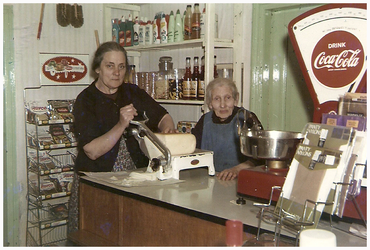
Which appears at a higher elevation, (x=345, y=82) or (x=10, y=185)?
(x=345, y=82)

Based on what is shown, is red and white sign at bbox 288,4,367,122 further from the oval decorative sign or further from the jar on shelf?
the oval decorative sign

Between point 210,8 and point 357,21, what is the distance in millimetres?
1744

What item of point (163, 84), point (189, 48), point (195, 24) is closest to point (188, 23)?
point (195, 24)

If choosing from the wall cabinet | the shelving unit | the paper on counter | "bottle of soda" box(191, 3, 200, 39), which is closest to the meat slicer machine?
the paper on counter

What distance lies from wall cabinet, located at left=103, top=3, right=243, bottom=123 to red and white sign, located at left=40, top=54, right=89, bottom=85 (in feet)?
1.25

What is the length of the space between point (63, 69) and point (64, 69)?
A: 11mm

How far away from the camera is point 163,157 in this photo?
88.5 inches

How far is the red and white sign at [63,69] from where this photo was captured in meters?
3.75

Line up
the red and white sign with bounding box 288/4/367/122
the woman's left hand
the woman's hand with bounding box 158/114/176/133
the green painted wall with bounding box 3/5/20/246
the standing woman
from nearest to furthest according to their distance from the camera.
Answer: the red and white sign with bounding box 288/4/367/122, the woman's left hand, the standing woman, the woman's hand with bounding box 158/114/176/133, the green painted wall with bounding box 3/5/20/246

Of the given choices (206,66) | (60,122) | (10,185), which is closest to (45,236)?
(10,185)

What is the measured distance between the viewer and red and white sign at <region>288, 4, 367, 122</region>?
56.4 inches

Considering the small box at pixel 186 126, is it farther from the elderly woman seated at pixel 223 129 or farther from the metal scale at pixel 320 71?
the metal scale at pixel 320 71

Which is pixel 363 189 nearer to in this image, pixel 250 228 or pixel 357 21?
pixel 250 228

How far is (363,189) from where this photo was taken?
143 centimetres
